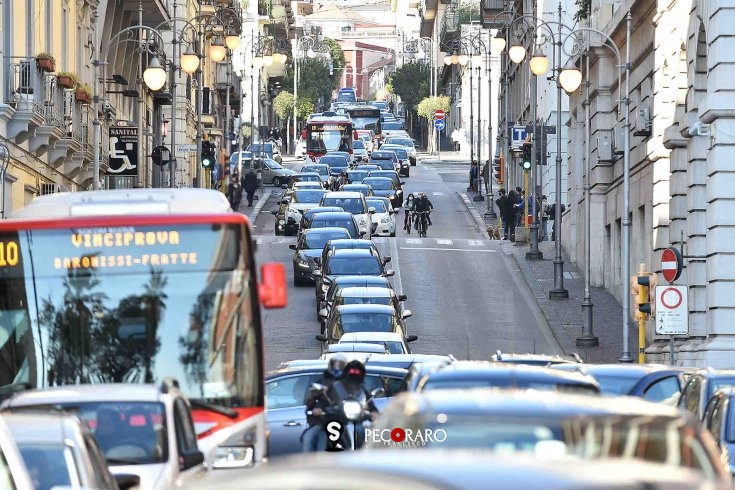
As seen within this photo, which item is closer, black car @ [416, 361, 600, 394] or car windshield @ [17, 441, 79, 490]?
car windshield @ [17, 441, 79, 490]

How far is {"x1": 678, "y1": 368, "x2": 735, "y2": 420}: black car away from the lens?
1771cm

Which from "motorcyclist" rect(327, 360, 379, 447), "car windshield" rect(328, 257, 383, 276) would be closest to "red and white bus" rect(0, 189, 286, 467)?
"motorcyclist" rect(327, 360, 379, 447)

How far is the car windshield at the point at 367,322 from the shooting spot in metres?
33.9

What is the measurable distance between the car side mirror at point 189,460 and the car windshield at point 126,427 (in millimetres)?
115

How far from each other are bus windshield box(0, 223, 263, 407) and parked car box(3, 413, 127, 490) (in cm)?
338

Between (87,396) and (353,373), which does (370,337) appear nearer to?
(353,373)

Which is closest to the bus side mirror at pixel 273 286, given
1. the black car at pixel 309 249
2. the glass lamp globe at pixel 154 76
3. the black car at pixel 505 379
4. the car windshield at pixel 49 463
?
the black car at pixel 505 379

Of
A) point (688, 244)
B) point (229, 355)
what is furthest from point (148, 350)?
point (688, 244)

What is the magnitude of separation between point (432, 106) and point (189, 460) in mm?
134293

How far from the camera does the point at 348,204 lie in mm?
59281

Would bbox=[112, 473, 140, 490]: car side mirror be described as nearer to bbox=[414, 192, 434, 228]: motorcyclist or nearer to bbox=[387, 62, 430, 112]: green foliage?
bbox=[414, 192, 434, 228]: motorcyclist

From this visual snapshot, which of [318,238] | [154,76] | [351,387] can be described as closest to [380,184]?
[318,238]

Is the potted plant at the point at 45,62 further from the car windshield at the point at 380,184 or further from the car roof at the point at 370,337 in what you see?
the car windshield at the point at 380,184

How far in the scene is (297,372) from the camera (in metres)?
20.5
